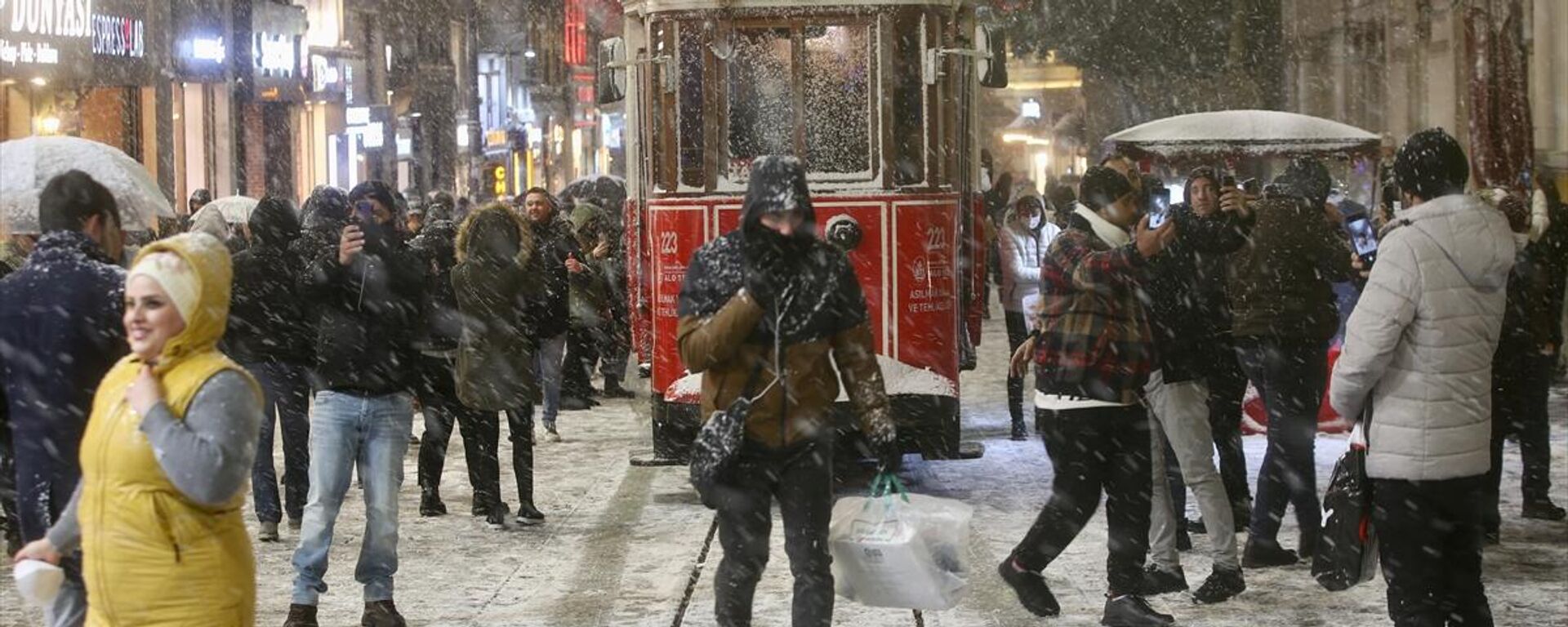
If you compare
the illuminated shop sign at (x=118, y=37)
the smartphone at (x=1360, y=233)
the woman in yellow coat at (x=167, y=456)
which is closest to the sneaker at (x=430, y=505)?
the smartphone at (x=1360, y=233)

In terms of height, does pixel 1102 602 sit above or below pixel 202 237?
below

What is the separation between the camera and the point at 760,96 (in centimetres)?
1209

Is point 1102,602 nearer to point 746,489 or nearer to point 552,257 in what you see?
point 746,489

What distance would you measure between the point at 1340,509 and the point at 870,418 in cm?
150

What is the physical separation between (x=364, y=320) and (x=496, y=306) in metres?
3.14

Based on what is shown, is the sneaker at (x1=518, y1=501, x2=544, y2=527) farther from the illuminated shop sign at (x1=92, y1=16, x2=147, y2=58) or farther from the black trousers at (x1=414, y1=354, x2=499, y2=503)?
the illuminated shop sign at (x1=92, y1=16, x2=147, y2=58)

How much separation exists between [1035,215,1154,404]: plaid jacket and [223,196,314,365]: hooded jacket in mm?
3981

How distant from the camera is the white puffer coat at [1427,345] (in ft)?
21.1

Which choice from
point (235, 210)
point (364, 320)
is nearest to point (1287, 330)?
point (364, 320)

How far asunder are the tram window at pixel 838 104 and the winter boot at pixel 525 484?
7.34 feet

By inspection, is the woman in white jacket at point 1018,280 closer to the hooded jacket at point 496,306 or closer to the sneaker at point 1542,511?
the hooded jacket at point 496,306

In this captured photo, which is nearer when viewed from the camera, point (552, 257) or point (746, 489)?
point (746, 489)

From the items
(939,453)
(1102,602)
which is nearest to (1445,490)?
(1102,602)

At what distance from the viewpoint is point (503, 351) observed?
37.7 ft
